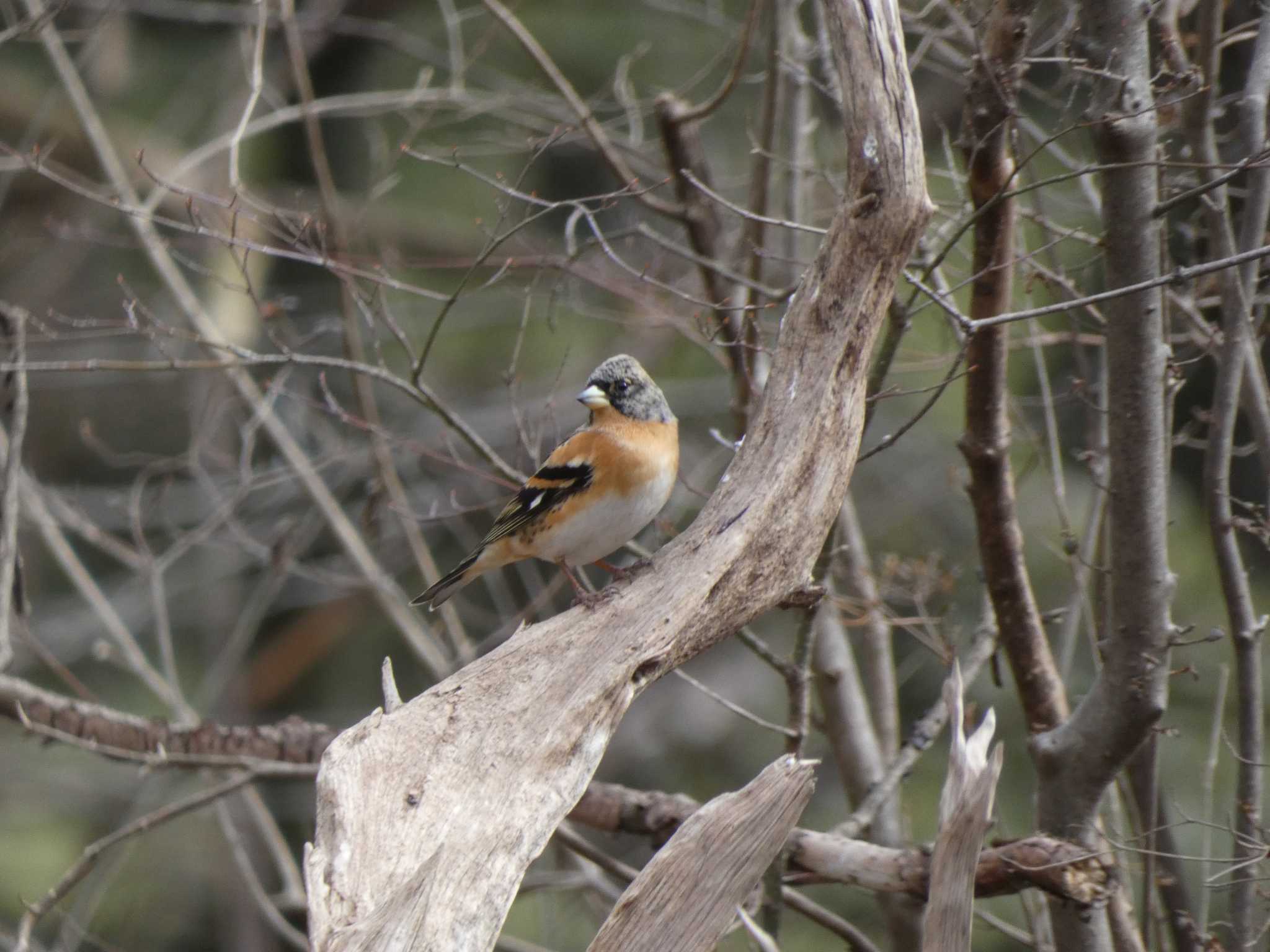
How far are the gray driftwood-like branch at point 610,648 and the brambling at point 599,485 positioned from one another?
88 centimetres

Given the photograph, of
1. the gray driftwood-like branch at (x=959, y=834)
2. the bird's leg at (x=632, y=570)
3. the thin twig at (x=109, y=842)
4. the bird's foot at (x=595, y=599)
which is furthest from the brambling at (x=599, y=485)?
the gray driftwood-like branch at (x=959, y=834)

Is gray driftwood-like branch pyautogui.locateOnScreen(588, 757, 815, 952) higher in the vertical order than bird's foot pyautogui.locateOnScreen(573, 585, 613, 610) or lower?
lower

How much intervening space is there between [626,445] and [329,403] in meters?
1.02

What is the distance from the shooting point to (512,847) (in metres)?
2.49

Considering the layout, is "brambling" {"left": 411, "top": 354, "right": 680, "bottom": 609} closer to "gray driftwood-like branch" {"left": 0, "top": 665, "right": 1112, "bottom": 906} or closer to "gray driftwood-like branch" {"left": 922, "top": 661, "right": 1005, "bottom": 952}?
"gray driftwood-like branch" {"left": 0, "top": 665, "right": 1112, "bottom": 906}

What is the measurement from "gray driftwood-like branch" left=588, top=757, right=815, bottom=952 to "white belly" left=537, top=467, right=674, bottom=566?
1380 mm

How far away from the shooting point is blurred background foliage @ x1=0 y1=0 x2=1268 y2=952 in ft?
17.6

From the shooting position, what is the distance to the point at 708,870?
263cm

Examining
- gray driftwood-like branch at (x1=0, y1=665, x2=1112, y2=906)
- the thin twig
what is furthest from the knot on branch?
the thin twig

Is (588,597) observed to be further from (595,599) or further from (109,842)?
(109,842)

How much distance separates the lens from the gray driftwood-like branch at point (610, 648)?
7.74ft

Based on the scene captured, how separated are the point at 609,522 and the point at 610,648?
1.19m

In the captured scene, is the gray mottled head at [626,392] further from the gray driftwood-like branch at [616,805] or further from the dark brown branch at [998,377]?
the gray driftwood-like branch at [616,805]

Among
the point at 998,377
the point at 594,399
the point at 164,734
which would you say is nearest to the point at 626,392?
the point at 594,399
